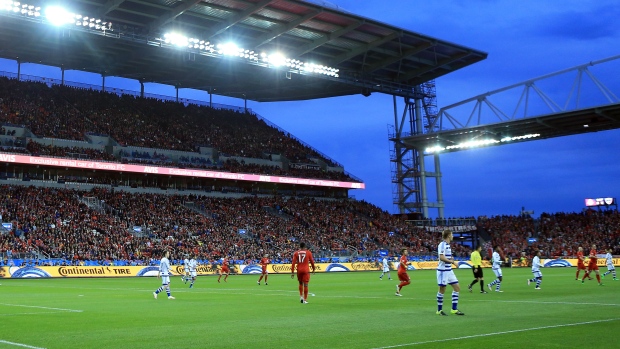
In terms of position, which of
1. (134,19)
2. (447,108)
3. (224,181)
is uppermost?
(134,19)

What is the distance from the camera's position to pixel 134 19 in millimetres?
60531

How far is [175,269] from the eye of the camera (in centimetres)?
5169

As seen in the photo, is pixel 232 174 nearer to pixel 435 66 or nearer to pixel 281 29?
pixel 281 29

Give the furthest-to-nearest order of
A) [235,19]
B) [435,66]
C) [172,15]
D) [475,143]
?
1. [475,143]
2. [435,66]
3. [235,19]
4. [172,15]

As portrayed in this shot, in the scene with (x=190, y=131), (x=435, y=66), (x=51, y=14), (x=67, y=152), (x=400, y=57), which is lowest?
(x=67, y=152)

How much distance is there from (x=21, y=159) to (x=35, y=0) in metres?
14.1

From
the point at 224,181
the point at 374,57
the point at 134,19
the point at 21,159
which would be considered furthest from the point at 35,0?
the point at 374,57

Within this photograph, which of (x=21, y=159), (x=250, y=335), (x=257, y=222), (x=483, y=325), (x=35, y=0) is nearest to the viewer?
(x=250, y=335)

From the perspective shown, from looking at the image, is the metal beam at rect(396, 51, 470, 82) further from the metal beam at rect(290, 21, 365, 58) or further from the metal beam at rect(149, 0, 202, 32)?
the metal beam at rect(149, 0, 202, 32)

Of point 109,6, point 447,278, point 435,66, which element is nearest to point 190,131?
point 109,6

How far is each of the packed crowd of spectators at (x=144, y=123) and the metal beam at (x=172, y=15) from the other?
47.8ft

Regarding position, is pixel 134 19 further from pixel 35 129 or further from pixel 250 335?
pixel 250 335

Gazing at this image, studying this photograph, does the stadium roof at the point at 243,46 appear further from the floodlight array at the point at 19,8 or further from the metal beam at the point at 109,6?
the floodlight array at the point at 19,8

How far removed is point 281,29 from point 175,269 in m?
25.5
